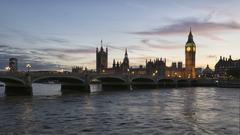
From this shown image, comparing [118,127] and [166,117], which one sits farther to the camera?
[166,117]

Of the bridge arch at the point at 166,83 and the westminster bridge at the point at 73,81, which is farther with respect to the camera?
the bridge arch at the point at 166,83

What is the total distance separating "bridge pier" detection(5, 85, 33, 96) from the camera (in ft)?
275

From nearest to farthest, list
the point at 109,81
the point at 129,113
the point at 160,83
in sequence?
1. the point at 129,113
2. the point at 109,81
3. the point at 160,83

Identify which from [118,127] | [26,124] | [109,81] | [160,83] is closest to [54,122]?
[26,124]

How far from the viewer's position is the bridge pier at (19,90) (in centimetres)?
8375

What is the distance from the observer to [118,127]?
35500 mm

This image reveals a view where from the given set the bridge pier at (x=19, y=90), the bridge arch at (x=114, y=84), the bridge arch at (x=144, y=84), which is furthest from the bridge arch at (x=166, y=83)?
the bridge pier at (x=19, y=90)

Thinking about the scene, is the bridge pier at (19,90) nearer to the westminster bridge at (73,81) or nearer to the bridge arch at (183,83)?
the westminster bridge at (73,81)

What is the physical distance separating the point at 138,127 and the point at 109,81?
9548cm

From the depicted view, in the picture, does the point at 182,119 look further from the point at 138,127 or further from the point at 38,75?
the point at 38,75

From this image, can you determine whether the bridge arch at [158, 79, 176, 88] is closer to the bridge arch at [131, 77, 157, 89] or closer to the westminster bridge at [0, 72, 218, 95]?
the westminster bridge at [0, 72, 218, 95]

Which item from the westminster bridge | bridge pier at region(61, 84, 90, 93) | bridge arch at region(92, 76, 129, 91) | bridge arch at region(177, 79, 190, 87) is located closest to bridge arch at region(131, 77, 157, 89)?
the westminster bridge

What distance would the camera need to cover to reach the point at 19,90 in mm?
86625

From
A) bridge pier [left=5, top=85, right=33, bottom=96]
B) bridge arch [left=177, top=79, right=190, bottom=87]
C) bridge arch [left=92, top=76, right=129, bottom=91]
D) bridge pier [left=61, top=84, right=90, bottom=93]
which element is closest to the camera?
bridge pier [left=5, top=85, right=33, bottom=96]
